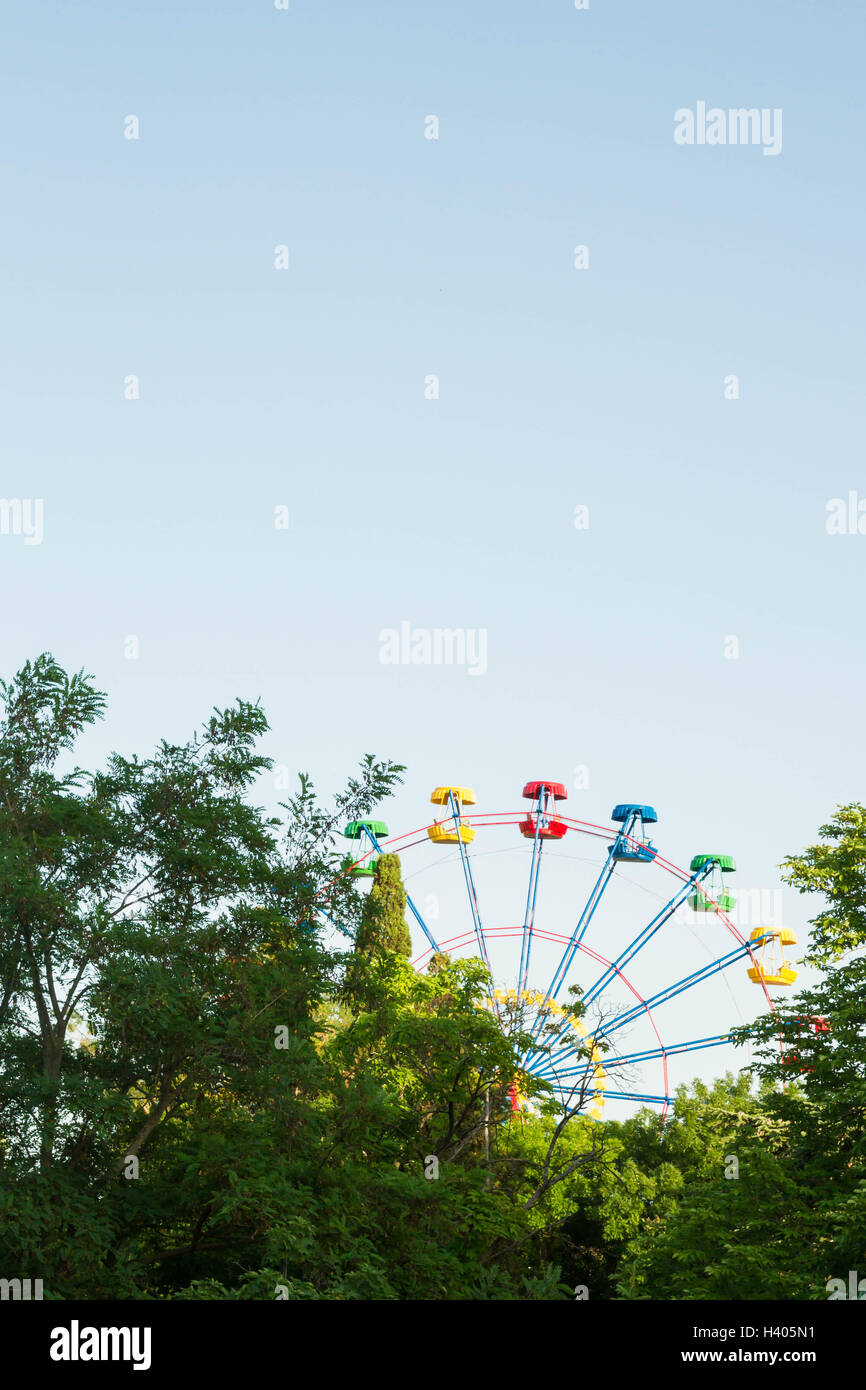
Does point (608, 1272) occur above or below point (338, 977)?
below

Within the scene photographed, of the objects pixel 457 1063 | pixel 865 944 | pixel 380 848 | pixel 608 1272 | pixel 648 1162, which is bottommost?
pixel 608 1272

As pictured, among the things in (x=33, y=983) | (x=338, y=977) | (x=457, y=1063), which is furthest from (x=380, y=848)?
(x=33, y=983)

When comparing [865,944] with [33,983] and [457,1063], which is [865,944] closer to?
[457,1063]

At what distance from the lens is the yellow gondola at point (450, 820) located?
111 feet

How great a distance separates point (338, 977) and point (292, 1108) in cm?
213

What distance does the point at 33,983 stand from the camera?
15.1 metres

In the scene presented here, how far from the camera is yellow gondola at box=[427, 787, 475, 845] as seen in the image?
3388cm

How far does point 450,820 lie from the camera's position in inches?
1346

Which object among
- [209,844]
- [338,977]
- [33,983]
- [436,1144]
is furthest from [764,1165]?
[33,983]
